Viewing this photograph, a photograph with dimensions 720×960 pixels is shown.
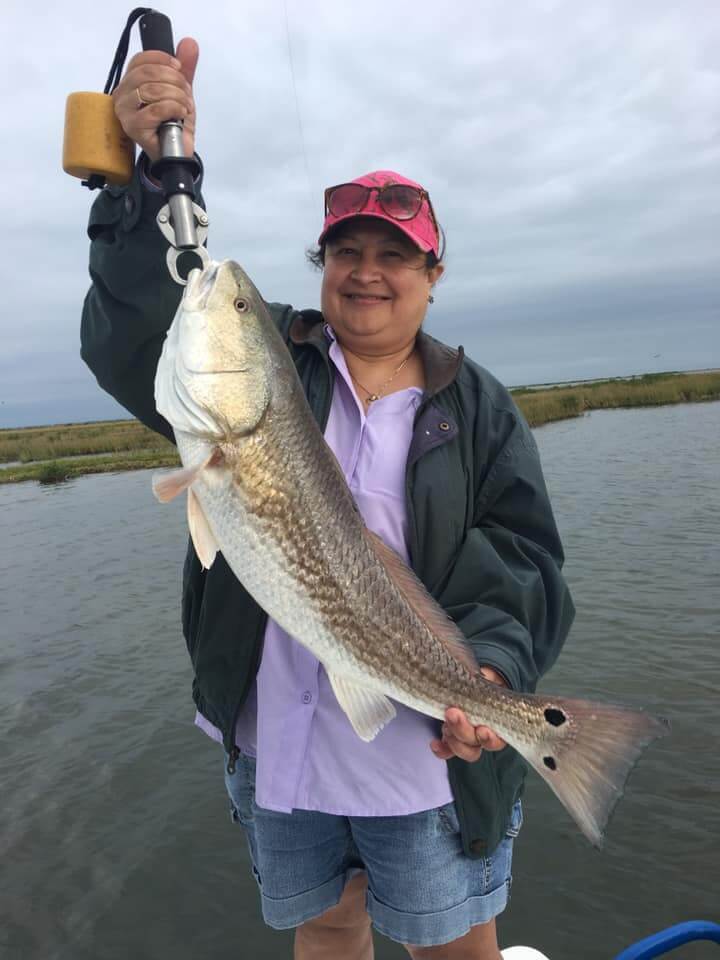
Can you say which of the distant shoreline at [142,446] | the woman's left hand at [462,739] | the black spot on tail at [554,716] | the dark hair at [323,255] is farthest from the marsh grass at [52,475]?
the black spot on tail at [554,716]

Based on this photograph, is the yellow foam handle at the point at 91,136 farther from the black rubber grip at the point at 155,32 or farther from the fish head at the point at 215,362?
the fish head at the point at 215,362

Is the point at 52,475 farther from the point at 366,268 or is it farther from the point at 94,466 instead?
the point at 366,268

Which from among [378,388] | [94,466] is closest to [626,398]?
[94,466]

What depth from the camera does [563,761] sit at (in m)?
2.64

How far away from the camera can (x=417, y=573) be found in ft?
9.66

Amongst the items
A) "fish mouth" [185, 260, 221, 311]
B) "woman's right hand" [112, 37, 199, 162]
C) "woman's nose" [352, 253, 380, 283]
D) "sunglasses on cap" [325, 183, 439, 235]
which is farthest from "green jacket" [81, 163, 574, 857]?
"sunglasses on cap" [325, 183, 439, 235]

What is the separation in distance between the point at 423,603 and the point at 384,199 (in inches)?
71.6

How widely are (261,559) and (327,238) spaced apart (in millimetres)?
1565

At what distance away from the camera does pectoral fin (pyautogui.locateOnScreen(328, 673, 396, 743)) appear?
8.60 feet

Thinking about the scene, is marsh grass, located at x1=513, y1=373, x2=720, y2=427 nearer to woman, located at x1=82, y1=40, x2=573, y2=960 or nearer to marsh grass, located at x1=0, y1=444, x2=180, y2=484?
marsh grass, located at x1=0, y1=444, x2=180, y2=484

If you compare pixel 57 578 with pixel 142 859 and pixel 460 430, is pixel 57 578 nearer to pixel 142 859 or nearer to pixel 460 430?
pixel 142 859

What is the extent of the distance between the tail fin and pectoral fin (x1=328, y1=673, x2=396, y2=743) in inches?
22.5

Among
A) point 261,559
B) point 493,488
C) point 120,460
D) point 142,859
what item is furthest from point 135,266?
point 120,460

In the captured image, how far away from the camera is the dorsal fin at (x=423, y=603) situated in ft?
8.98
